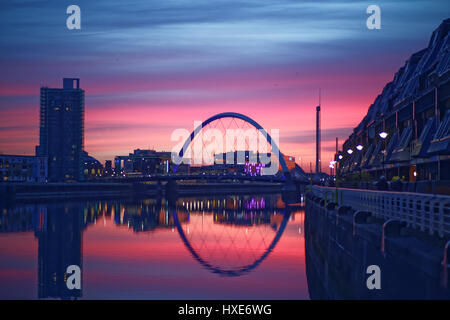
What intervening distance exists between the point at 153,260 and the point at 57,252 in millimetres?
8378

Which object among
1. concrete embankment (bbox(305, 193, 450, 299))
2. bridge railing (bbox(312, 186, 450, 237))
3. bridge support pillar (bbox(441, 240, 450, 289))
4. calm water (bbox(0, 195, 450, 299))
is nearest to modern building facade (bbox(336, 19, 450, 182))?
bridge railing (bbox(312, 186, 450, 237))

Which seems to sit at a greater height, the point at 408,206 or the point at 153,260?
the point at 408,206

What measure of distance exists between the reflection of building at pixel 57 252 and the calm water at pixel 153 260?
5 centimetres

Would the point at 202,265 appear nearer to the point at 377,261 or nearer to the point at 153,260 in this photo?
the point at 153,260

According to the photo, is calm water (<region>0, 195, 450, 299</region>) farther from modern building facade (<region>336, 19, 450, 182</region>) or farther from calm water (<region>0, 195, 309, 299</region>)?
modern building facade (<region>336, 19, 450, 182</region>)

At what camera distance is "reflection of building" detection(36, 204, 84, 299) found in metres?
26.9

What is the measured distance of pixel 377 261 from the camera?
2217cm

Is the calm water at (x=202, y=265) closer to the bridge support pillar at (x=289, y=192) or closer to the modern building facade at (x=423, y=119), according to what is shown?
the modern building facade at (x=423, y=119)

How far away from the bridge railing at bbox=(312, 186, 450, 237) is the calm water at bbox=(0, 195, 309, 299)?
16.2ft

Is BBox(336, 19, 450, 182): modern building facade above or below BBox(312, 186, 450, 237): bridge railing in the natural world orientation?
above

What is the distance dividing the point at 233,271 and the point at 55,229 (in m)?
32.2

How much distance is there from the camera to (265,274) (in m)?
32.0

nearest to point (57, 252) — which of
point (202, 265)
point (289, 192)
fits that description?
point (202, 265)
